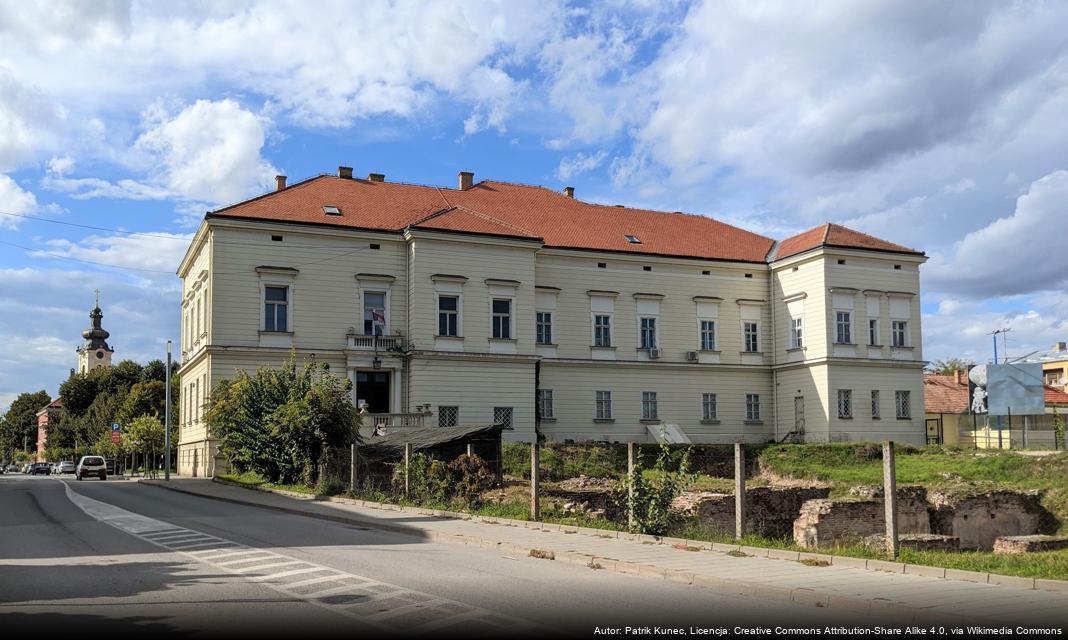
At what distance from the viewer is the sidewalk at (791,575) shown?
9711 mm

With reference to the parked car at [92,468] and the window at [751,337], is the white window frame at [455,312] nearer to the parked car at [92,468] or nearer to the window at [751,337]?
the window at [751,337]

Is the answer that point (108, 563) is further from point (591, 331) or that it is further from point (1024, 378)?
point (1024, 378)

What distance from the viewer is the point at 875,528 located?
23891 millimetres

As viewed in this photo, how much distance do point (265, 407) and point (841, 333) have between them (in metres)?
31.3

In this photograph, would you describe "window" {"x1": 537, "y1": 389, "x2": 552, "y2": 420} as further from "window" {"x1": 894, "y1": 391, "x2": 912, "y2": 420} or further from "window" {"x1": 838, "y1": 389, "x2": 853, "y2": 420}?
"window" {"x1": 894, "y1": 391, "x2": 912, "y2": 420}

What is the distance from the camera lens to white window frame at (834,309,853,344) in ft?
170

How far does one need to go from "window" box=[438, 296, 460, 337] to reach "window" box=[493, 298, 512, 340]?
1913 millimetres

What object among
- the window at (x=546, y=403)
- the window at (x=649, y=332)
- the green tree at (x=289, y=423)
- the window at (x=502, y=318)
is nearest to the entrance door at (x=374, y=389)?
the window at (x=502, y=318)

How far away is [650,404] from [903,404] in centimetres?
1364

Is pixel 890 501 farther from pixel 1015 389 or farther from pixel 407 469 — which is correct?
pixel 1015 389

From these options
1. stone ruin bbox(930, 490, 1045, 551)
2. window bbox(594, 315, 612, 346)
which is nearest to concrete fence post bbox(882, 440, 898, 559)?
stone ruin bbox(930, 490, 1045, 551)

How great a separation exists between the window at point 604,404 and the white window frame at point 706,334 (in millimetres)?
6342

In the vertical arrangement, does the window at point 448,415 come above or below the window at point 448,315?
below

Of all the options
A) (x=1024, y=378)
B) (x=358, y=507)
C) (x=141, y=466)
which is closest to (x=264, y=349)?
(x=358, y=507)
